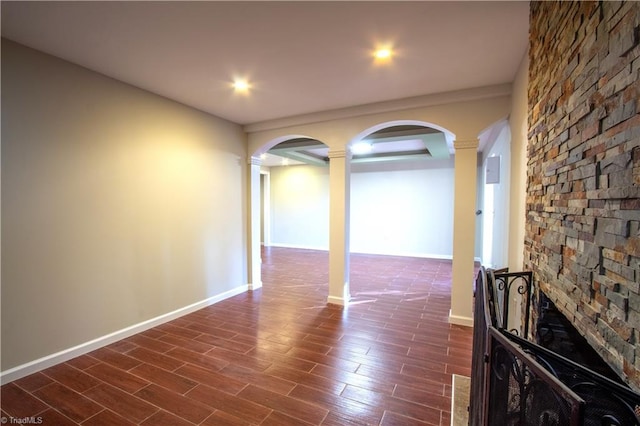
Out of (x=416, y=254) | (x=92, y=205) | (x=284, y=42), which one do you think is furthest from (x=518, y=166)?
(x=416, y=254)

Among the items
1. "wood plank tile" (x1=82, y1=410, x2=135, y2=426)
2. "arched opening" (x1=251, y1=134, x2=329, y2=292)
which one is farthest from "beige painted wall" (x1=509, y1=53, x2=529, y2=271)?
"arched opening" (x1=251, y1=134, x2=329, y2=292)

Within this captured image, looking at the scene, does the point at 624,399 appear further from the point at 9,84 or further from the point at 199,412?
the point at 9,84

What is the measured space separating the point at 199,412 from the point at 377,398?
1.19 metres

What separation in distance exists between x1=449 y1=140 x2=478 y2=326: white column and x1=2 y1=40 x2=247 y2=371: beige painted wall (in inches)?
121

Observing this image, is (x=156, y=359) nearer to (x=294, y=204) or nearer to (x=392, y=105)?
(x=392, y=105)

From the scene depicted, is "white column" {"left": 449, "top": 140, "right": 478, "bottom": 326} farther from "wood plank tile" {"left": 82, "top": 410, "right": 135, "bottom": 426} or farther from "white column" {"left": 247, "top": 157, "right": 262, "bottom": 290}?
"wood plank tile" {"left": 82, "top": 410, "right": 135, "bottom": 426}

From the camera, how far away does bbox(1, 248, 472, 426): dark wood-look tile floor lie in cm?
186

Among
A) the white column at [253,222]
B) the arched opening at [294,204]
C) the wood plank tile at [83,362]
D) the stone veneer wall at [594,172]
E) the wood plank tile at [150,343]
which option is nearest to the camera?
the stone veneer wall at [594,172]

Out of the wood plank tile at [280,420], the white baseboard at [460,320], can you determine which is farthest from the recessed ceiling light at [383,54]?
the white baseboard at [460,320]

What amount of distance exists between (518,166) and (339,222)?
6.74 ft

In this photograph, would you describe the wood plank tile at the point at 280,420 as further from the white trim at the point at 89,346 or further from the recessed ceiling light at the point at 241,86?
the recessed ceiling light at the point at 241,86

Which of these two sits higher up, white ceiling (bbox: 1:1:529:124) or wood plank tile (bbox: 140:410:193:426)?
white ceiling (bbox: 1:1:529:124)

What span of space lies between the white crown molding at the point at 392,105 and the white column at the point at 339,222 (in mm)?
492

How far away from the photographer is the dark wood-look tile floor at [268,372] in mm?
1860
